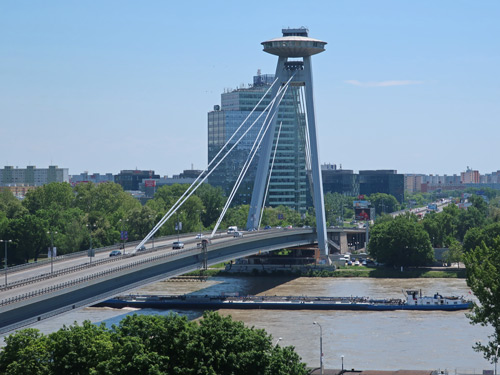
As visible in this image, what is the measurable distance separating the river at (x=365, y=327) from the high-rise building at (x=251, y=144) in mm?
56849

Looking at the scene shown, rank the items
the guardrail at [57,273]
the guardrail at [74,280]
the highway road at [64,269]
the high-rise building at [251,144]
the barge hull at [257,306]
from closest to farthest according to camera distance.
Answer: the guardrail at [74,280]
the highway road at [64,269]
the guardrail at [57,273]
the barge hull at [257,306]
the high-rise building at [251,144]

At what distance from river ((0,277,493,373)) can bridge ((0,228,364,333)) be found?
148 inches

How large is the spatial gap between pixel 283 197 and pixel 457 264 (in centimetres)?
5623

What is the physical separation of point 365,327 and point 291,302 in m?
13.1

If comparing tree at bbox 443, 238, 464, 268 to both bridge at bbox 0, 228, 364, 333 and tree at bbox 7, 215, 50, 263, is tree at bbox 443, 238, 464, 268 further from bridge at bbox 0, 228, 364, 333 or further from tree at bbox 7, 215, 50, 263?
tree at bbox 7, 215, 50, 263

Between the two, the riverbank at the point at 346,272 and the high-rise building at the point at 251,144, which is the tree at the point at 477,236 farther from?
the high-rise building at the point at 251,144

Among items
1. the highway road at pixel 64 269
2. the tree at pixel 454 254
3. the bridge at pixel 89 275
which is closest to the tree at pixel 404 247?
the tree at pixel 454 254

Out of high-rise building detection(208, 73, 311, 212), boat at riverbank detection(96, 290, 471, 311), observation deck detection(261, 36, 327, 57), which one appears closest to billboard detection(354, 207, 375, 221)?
high-rise building detection(208, 73, 311, 212)

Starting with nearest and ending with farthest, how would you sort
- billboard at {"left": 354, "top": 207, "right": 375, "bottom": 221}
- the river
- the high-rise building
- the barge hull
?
the river
the barge hull
billboard at {"left": 354, "top": 207, "right": 375, "bottom": 221}
the high-rise building

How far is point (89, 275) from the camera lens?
5775 centimetres

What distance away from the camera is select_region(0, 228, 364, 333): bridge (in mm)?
48938

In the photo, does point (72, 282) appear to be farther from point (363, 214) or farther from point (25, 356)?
point (363, 214)

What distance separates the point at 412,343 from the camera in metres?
57.0

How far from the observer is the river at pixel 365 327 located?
51834 millimetres
